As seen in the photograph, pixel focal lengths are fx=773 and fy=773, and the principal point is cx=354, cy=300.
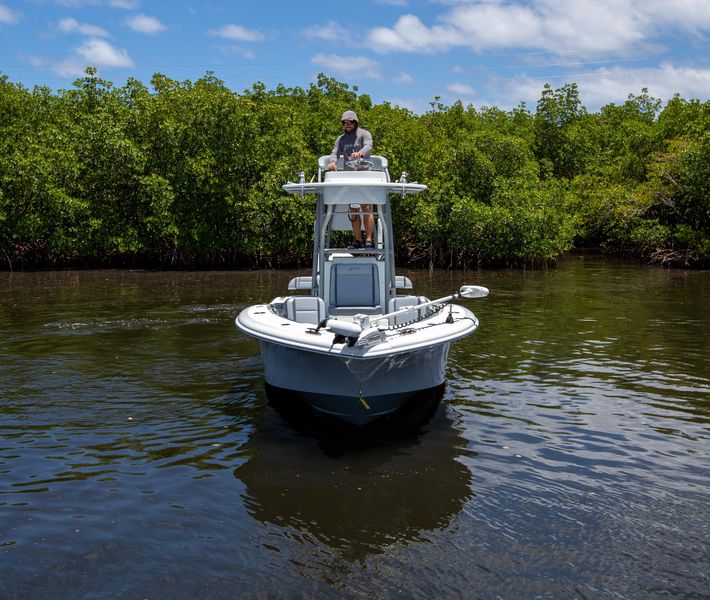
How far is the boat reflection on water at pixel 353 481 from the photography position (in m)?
6.36

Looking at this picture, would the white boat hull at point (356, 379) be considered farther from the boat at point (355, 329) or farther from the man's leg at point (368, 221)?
the man's leg at point (368, 221)

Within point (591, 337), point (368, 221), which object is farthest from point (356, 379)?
point (591, 337)

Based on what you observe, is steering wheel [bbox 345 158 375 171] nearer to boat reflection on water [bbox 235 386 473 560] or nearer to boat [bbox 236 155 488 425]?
boat [bbox 236 155 488 425]

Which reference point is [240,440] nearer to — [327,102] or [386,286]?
[386,286]

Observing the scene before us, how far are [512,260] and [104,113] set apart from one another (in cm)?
1977

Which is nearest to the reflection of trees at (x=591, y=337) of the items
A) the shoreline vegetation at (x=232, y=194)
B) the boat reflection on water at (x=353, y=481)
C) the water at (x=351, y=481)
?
the water at (x=351, y=481)

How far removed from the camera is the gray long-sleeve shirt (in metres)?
11.6

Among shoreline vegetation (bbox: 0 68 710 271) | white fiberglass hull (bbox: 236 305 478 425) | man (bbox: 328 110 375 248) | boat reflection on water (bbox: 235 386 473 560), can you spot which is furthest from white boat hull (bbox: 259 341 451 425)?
shoreline vegetation (bbox: 0 68 710 271)

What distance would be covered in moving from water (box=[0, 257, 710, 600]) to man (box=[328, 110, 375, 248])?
263cm

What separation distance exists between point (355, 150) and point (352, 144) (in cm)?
10

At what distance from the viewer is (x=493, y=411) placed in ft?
32.6

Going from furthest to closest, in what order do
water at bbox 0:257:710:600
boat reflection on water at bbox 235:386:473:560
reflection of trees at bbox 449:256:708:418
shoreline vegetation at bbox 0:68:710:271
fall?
shoreline vegetation at bbox 0:68:710:271
reflection of trees at bbox 449:256:708:418
boat reflection on water at bbox 235:386:473:560
water at bbox 0:257:710:600

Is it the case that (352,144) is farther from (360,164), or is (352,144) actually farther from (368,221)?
(368,221)

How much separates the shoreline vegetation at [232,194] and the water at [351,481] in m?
20.6
